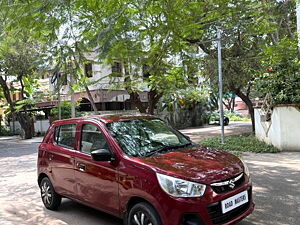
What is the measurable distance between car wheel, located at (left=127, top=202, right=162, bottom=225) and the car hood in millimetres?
467

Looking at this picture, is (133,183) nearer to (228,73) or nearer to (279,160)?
(279,160)

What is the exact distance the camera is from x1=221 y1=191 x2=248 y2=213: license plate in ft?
11.5

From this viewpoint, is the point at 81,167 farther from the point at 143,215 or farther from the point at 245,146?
the point at 245,146

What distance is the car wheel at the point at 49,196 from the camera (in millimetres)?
5512

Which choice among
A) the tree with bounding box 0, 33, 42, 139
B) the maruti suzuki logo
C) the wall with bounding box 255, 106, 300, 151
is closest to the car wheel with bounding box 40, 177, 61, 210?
the maruti suzuki logo

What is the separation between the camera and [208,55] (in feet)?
50.3

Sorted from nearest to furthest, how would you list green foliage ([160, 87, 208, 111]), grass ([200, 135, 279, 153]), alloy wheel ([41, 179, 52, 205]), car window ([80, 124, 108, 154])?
car window ([80, 124, 108, 154]), alloy wheel ([41, 179, 52, 205]), grass ([200, 135, 279, 153]), green foliage ([160, 87, 208, 111])

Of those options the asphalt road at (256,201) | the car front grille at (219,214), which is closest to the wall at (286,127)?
the asphalt road at (256,201)

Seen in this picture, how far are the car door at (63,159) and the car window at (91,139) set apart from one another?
0.90ft

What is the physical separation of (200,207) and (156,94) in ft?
39.0

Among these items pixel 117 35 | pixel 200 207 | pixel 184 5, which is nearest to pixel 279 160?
pixel 184 5

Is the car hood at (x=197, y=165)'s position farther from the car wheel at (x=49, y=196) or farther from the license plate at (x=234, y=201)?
the car wheel at (x=49, y=196)

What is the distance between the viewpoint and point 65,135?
Result: 539cm

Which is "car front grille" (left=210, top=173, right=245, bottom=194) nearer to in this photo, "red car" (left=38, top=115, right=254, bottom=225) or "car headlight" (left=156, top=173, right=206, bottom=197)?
"red car" (left=38, top=115, right=254, bottom=225)
